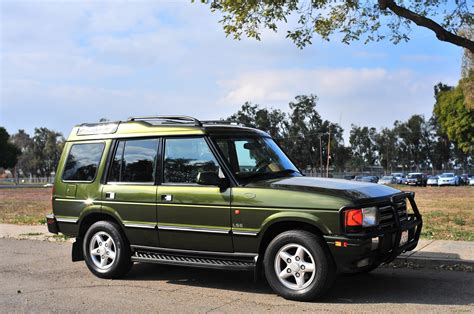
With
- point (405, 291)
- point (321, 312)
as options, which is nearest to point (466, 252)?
point (405, 291)

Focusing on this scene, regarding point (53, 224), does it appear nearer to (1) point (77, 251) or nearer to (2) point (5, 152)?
(1) point (77, 251)

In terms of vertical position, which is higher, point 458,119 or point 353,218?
point 458,119

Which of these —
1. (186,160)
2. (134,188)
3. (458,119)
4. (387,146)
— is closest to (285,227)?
(186,160)

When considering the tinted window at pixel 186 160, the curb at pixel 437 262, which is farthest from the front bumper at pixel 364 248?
the curb at pixel 437 262

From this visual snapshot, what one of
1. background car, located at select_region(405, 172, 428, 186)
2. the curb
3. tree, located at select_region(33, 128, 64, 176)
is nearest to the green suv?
the curb

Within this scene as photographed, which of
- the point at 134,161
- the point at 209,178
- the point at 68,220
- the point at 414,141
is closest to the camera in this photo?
the point at 209,178

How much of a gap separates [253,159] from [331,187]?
1241mm

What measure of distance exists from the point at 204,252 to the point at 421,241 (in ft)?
16.4

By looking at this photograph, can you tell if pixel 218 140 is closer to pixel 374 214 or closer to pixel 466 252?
pixel 374 214

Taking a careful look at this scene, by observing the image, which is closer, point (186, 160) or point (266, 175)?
point (266, 175)

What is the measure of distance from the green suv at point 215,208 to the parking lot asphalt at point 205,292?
335mm

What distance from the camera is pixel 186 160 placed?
6566 mm

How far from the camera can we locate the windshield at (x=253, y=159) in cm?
634

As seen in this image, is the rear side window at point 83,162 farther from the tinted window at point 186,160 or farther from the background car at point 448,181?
the background car at point 448,181
